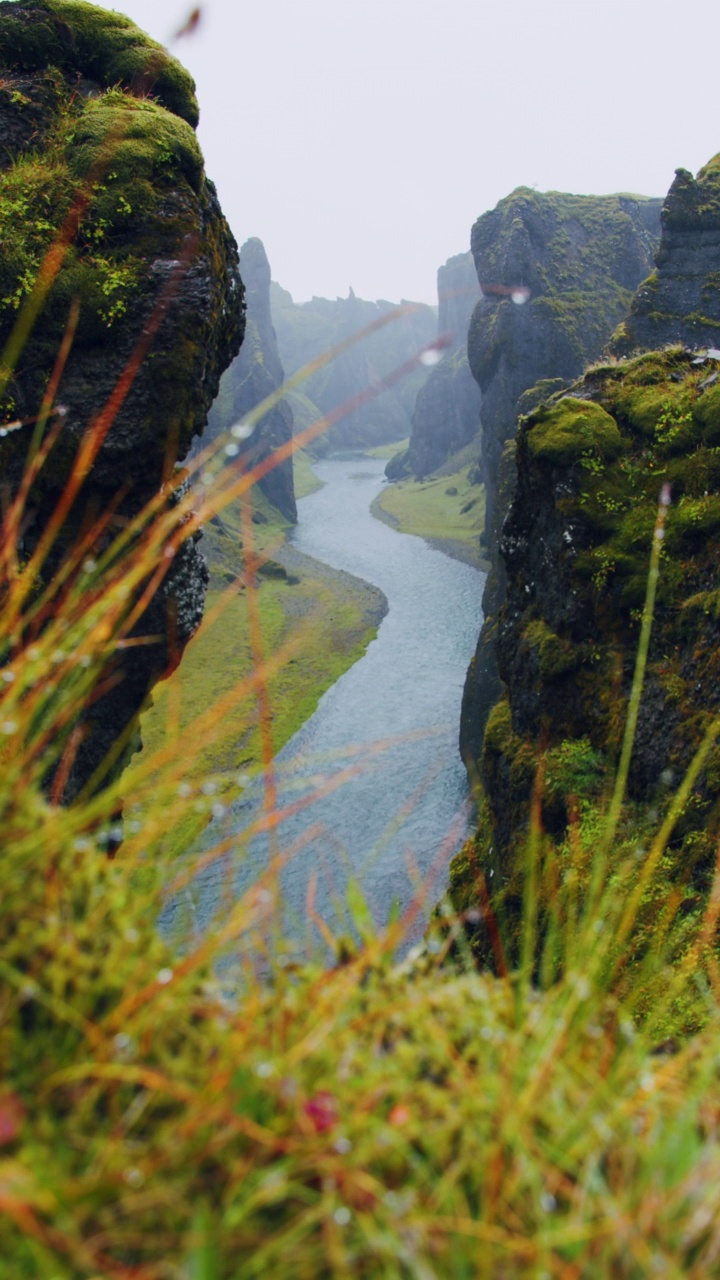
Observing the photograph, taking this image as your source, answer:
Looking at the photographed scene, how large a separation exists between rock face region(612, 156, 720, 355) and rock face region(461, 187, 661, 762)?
24.8 metres

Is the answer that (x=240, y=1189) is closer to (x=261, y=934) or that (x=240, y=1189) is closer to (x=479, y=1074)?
(x=479, y=1074)

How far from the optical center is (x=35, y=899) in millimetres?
2279

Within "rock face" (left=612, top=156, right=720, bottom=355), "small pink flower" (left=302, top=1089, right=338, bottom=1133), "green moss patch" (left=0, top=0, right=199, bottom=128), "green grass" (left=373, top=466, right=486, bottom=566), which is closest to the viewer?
"small pink flower" (left=302, top=1089, right=338, bottom=1133)

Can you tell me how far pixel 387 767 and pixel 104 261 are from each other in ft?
90.9

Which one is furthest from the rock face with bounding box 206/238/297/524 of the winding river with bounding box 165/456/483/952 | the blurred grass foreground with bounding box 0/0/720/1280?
the blurred grass foreground with bounding box 0/0/720/1280

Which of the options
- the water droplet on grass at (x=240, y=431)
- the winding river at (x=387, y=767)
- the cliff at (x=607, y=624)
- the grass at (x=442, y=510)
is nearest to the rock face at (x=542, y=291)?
the winding river at (x=387, y=767)

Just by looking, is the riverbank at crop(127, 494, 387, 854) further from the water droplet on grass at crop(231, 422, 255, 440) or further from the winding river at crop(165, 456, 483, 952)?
the water droplet on grass at crop(231, 422, 255, 440)

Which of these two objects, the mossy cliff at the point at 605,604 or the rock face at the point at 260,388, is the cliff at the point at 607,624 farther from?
the rock face at the point at 260,388

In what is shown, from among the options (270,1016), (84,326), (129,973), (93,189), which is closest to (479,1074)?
(270,1016)

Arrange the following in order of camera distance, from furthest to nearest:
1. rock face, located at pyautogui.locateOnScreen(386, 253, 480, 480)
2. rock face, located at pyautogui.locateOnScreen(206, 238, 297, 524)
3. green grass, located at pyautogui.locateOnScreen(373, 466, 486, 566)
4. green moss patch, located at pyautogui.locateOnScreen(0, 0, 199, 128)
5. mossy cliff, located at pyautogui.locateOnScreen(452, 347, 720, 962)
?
rock face, located at pyautogui.locateOnScreen(386, 253, 480, 480) < rock face, located at pyautogui.locateOnScreen(206, 238, 297, 524) < green grass, located at pyautogui.locateOnScreen(373, 466, 486, 566) < green moss patch, located at pyautogui.locateOnScreen(0, 0, 199, 128) < mossy cliff, located at pyautogui.locateOnScreen(452, 347, 720, 962)

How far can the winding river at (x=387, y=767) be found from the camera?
1090 inches

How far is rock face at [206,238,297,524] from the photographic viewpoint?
383 feet

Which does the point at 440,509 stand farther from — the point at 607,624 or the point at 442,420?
the point at 607,624

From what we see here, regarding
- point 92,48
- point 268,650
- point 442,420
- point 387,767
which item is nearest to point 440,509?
point 442,420
